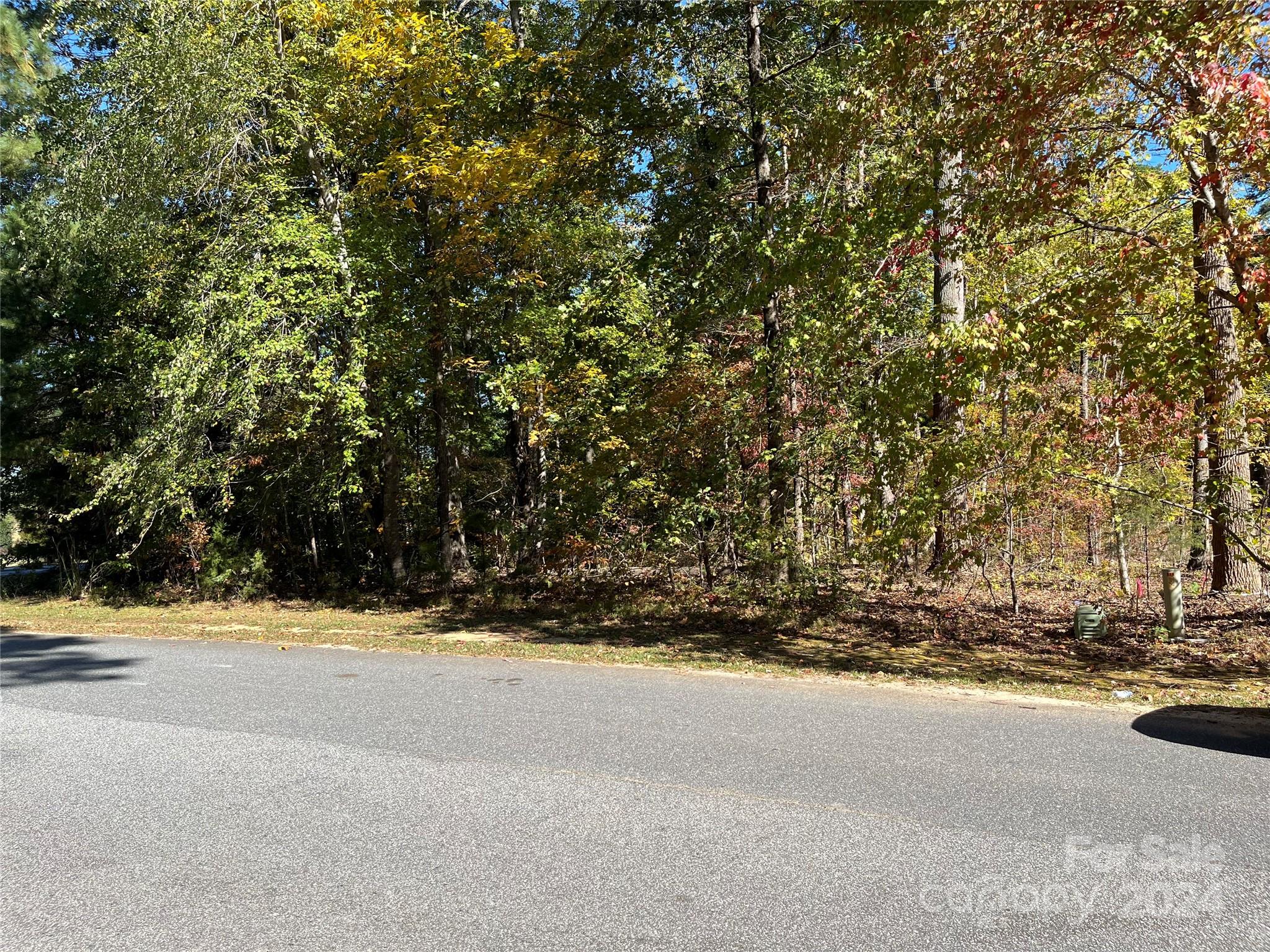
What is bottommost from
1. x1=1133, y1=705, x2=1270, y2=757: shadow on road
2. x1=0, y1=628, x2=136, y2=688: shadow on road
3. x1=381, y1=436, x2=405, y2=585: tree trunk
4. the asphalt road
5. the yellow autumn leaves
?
x1=0, y1=628, x2=136, y2=688: shadow on road

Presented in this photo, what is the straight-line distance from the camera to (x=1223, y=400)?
28.8 ft

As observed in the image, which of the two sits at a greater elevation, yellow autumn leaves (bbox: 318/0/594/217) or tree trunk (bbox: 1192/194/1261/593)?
yellow autumn leaves (bbox: 318/0/594/217)

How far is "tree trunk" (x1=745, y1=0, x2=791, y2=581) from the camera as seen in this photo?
1188 centimetres

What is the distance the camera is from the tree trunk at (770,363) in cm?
1188

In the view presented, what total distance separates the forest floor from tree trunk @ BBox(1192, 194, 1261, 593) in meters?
1.46

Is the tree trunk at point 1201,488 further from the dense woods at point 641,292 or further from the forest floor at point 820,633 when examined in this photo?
the forest floor at point 820,633

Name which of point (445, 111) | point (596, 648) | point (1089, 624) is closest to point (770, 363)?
point (596, 648)

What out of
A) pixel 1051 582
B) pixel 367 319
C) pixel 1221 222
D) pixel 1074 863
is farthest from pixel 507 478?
pixel 1074 863

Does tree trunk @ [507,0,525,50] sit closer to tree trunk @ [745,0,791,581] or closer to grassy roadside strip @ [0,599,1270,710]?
tree trunk @ [745,0,791,581]

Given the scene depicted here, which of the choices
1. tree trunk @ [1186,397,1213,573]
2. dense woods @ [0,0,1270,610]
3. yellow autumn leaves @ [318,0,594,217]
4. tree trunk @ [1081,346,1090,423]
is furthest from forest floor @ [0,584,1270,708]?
yellow autumn leaves @ [318,0,594,217]

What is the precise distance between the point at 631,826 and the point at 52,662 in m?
8.83

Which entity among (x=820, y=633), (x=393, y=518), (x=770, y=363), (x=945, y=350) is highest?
(x=770, y=363)

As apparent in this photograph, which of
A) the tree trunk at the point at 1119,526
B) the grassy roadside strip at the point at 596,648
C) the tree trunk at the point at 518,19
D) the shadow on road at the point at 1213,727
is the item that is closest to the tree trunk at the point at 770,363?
the grassy roadside strip at the point at 596,648

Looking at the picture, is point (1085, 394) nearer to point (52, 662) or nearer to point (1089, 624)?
point (1089, 624)
